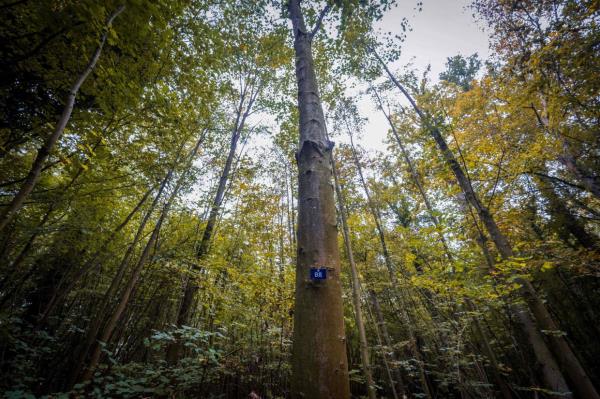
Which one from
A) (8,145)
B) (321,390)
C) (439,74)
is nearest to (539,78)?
(321,390)

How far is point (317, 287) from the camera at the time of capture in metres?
1.37

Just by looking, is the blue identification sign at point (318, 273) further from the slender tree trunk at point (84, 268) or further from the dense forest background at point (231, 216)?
the slender tree trunk at point (84, 268)

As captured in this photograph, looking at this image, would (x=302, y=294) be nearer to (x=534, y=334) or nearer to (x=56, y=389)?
(x=56, y=389)

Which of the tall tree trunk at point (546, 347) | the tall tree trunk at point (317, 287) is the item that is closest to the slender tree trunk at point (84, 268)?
the tall tree trunk at point (317, 287)

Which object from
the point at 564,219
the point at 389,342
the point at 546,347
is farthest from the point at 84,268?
the point at 564,219

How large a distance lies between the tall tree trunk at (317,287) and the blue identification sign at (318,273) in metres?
0.03

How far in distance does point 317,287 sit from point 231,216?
25.1 ft

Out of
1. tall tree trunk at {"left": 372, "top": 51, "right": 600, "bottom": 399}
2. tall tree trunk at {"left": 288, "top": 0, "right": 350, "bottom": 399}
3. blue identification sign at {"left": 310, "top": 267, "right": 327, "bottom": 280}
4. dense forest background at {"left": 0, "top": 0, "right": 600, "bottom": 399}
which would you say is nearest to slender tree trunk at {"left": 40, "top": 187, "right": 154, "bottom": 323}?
dense forest background at {"left": 0, "top": 0, "right": 600, "bottom": 399}

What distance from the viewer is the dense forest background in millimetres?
2775

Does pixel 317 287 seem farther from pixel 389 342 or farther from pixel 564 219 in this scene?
pixel 564 219

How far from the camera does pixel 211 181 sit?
807cm

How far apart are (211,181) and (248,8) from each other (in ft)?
16.7

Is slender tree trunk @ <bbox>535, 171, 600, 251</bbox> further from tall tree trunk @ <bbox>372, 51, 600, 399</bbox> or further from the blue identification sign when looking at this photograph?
the blue identification sign

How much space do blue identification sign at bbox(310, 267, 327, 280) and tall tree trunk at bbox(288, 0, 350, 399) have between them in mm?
27
